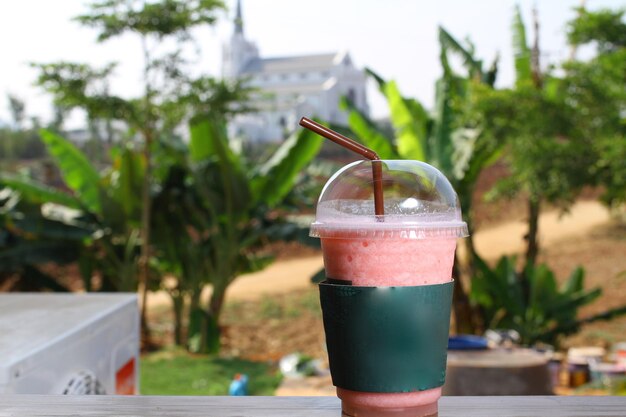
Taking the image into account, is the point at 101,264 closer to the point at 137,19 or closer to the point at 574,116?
the point at 137,19

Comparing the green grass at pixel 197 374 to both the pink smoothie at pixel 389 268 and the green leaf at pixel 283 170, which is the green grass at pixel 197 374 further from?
the pink smoothie at pixel 389 268

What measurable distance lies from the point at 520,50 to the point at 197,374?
4936 mm

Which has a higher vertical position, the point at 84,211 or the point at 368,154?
the point at 368,154

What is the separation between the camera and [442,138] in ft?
24.3

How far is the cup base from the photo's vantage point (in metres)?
1.04

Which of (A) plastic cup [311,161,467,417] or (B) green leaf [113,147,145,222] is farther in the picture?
(B) green leaf [113,147,145,222]

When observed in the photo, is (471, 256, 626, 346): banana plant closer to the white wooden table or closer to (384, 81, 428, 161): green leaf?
(384, 81, 428, 161): green leaf

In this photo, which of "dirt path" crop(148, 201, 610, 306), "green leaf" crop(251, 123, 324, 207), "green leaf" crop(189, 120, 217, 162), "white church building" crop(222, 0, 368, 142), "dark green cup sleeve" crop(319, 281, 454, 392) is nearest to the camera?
"dark green cup sleeve" crop(319, 281, 454, 392)

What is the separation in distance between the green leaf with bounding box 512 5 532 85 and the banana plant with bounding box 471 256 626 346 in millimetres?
2022

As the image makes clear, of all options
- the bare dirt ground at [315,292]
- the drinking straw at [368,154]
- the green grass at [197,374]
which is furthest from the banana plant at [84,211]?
the drinking straw at [368,154]

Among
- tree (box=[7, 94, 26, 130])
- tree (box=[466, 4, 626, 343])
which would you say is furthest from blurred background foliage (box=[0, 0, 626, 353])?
tree (box=[7, 94, 26, 130])

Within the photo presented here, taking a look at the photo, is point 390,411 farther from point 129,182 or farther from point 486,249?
point 486,249

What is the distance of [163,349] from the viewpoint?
8.69 metres

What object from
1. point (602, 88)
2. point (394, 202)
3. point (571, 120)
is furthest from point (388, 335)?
point (571, 120)
